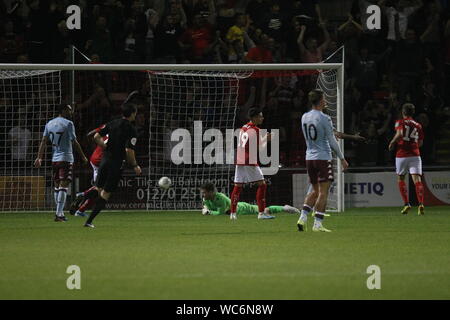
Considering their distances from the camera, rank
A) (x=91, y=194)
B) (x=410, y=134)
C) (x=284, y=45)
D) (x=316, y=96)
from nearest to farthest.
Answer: (x=316, y=96) < (x=91, y=194) < (x=410, y=134) < (x=284, y=45)

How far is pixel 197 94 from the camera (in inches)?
875

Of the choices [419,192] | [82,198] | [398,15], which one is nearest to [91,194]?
[82,198]

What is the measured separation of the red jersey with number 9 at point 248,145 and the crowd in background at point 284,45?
13.7ft

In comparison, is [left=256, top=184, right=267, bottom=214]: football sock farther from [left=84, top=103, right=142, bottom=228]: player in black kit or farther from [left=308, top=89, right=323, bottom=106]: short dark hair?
[left=308, top=89, right=323, bottom=106]: short dark hair

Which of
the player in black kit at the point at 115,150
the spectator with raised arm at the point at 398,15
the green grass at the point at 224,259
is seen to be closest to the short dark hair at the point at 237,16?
the spectator with raised arm at the point at 398,15

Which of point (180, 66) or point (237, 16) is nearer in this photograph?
point (180, 66)

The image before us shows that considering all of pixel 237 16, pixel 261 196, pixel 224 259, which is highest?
pixel 237 16

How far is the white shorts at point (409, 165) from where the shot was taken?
2002 cm

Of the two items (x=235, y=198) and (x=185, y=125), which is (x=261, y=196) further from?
(x=185, y=125)

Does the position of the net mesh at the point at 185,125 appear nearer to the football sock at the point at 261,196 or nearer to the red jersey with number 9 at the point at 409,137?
the football sock at the point at 261,196

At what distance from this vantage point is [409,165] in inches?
793

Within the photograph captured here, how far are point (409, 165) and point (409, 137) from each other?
57cm

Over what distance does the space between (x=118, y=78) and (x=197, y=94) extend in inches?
88.3
